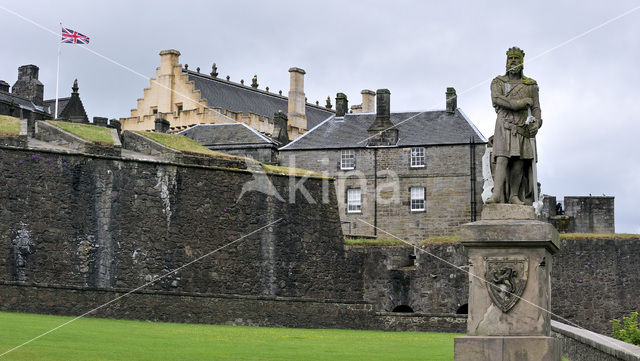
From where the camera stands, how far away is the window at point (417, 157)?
43.1 m

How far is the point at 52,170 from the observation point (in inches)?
1111

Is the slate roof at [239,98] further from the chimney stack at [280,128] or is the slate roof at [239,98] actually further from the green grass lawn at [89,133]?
the green grass lawn at [89,133]

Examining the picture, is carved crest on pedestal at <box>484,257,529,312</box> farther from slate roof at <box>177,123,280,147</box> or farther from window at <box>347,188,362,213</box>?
slate roof at <box>177,123,280,147</box>

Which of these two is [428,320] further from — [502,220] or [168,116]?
[168,116]

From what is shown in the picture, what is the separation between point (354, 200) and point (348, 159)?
6.07ft

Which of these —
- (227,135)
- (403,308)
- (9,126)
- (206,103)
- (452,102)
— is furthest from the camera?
(206,103)

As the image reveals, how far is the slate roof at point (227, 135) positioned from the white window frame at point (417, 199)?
755cm

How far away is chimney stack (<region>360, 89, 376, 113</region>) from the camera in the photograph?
59.7 metres

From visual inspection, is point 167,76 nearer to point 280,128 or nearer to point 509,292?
point 280,128

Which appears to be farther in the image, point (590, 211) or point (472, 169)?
point (472, 169)

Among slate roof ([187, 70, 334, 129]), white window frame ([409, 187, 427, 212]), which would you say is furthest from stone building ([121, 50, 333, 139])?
white window frame ([409, 187, 427, 212])

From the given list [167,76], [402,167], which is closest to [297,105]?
[167,76]

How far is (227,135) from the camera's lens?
160 feet

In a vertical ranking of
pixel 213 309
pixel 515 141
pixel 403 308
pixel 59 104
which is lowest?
pixel 403 308
